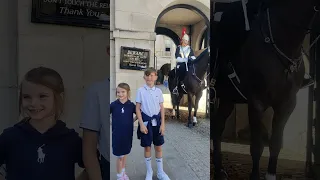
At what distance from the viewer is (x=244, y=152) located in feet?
4.16

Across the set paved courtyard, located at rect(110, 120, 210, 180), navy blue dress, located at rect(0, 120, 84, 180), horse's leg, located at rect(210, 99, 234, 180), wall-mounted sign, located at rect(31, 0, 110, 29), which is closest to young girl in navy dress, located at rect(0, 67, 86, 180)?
navy blue dress, located at rect(0, 120, 84, 180)

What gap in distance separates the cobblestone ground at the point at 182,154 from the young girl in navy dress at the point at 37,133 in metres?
0.34

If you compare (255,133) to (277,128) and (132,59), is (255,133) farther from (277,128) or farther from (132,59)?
(132,59)

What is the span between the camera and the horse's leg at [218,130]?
129 centimetres

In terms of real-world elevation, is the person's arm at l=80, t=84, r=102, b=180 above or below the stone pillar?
below

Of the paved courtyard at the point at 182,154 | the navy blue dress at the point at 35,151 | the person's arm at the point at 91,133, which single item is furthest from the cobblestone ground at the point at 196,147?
the navy blue dress at the point at 35,151

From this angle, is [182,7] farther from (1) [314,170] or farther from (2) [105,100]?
(1) [314,170]

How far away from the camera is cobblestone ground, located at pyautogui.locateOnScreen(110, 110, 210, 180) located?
1256 millimetres

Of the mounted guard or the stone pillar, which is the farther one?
the mounted guard

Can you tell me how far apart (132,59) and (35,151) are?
514mm

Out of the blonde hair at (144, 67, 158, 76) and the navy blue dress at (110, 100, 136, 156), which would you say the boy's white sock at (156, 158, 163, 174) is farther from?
the blonde hair at (144, 67, 158, 76)

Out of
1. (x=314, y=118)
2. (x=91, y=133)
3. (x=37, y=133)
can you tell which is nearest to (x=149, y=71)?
(x=91, y=133)

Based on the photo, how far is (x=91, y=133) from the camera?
1.10 metres

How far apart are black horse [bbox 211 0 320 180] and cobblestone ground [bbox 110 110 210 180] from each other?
0.55ft
